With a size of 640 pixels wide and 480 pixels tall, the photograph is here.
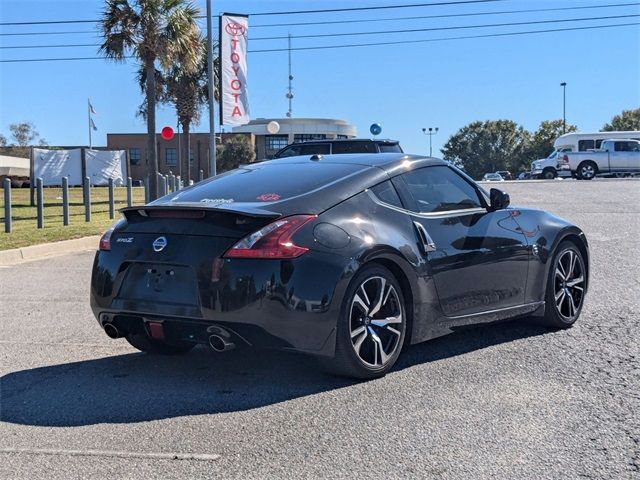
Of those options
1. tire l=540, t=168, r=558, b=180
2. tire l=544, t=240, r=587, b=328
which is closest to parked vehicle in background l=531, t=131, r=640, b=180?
tire l=540, t=168, r=558, b=180

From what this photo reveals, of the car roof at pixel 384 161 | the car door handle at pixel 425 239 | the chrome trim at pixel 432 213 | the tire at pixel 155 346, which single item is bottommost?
the tire at pixel 155 346

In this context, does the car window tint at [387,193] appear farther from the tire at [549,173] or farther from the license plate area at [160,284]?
the tire at [549,173]

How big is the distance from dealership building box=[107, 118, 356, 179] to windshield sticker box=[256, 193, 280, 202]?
53.3m

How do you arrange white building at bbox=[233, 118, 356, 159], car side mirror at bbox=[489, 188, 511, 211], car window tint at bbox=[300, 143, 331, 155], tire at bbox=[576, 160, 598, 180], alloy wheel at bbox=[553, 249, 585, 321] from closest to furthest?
car side mirror at bbox=[489, 188, 511, 211] < alloy wheel at bbox=[553, 249, 585, 321] < car window tint at bbox=[300, 143, 331, 155] < tire at bbox=[576, 160, 598, 180] < white building at bbox=[233, 118, 356, 159]

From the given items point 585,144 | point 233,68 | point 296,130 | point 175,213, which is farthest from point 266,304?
point 296,130

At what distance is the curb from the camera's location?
36.6 feet

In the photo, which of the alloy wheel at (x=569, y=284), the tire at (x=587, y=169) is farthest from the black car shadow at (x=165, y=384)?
the tire at (x=587, y=169)

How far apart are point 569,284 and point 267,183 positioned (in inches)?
116

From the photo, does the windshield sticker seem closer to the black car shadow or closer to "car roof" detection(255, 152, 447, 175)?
"car roof" detection(255, 152, 447, 175)

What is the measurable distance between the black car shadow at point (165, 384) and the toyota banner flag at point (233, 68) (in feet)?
45.2

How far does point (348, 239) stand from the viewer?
4555mm

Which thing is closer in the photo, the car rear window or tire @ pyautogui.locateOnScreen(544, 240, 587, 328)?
the car rear window

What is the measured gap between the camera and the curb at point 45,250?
36.6ft

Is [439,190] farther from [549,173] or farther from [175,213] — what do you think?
[549,173]
